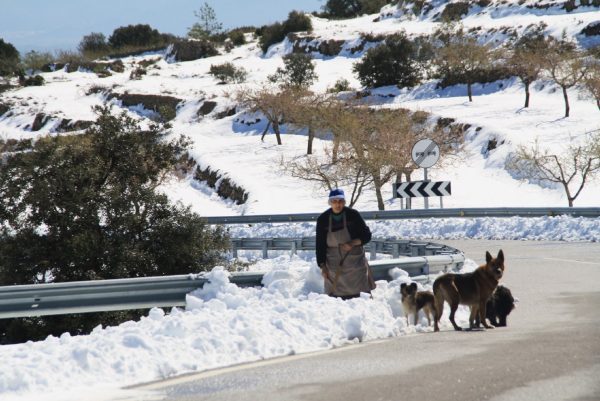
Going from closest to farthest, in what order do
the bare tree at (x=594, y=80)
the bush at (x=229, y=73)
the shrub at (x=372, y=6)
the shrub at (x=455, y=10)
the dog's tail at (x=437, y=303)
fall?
the dog's tail at (x=437, y=303) < the bare tree at (x=594, y=80) < the bush at (x=229, y=73) < the shrub at (x=455, y=10) < the shrub at (x=372, y=6)

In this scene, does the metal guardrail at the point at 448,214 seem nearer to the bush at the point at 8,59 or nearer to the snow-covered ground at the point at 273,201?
the snow-covered ground at the point at 273,201

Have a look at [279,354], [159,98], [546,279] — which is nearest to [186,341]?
[279,354]

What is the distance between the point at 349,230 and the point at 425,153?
A: 1877 centimetres

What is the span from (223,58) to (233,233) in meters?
85.0

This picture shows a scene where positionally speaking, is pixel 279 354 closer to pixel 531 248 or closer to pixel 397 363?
pixel 397 363

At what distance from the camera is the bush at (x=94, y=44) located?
147 meters

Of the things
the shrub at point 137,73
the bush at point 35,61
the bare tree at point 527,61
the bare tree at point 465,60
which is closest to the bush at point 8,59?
the bush at point 35,61

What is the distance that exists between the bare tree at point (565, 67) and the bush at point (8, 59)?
74.3 metres

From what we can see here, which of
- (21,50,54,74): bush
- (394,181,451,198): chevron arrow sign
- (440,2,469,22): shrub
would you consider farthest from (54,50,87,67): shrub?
(394,181,451,198): chevron arrow sign

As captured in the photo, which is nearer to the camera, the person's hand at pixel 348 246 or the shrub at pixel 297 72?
the person's hand at pixel 348 246

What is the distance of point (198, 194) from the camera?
2657 inches

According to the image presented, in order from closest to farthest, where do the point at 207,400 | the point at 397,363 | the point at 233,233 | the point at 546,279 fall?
the point at 207,400, the point at 397,363, the point at 546,279, the point at 233,233

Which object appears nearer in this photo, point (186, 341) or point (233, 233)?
point (186, 341)

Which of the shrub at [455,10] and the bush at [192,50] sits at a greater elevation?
the shrub at [455,10]
